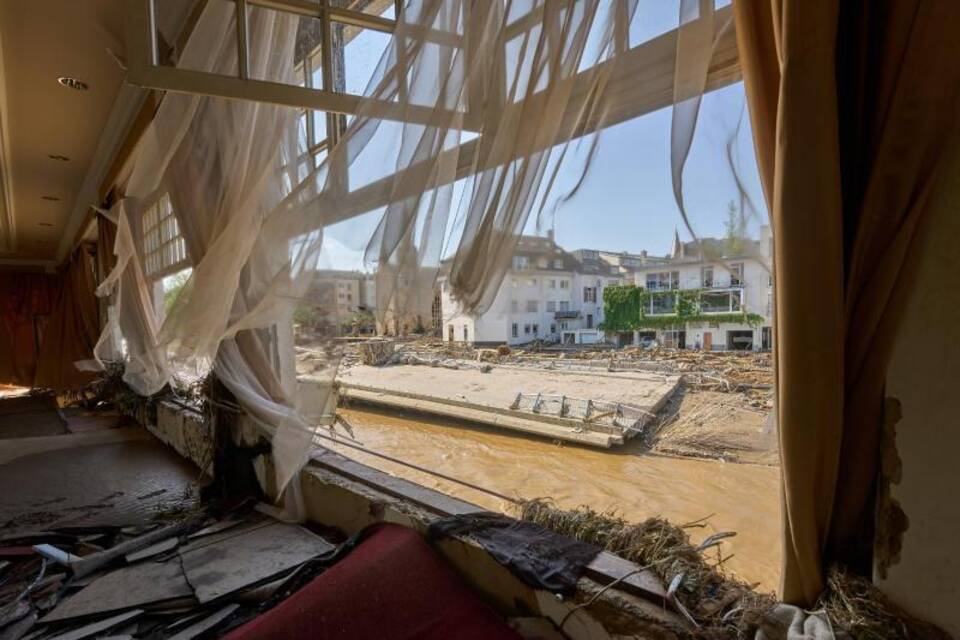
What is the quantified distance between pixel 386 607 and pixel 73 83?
121 inches

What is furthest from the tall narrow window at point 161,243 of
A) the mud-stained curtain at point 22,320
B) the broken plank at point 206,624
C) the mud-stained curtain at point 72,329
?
the mud-stained curtain at point 22,320

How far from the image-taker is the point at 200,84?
3.35ft

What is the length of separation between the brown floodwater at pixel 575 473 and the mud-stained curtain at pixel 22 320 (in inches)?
198

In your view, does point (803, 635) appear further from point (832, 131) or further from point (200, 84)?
point (200, 84)

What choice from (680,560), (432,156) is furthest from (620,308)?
(432,156)

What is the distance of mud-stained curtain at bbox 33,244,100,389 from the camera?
510cm

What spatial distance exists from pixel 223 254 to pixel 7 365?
27.0 ft

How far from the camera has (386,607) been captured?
0.95m

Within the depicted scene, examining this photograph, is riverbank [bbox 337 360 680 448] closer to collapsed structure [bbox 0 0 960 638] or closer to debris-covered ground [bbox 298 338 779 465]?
debris-covered ground [bbox 298 338 779 465]

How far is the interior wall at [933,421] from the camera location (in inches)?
20.4

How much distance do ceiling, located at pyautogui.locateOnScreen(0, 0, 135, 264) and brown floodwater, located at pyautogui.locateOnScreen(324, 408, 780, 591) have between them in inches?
92.9

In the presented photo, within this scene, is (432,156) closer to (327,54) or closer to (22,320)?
(327,54)

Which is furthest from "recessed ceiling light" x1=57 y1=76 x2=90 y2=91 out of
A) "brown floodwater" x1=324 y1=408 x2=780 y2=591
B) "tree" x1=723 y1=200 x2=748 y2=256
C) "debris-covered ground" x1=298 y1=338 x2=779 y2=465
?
"tree" x1=723 y1=200 x2=748 y2=256

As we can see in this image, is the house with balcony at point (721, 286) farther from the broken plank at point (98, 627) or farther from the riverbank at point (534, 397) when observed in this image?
the riverbank at point (534, 397)
